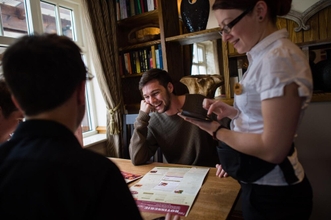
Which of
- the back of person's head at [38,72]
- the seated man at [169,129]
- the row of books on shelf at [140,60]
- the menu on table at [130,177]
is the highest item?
the row of books on shelf at [140,60]

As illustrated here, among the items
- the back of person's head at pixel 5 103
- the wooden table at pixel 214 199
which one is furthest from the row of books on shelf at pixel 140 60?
the back of person's head at pixel 5 103

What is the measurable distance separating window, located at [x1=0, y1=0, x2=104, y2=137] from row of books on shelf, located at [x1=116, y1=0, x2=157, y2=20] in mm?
464

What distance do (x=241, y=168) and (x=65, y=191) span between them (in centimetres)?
52

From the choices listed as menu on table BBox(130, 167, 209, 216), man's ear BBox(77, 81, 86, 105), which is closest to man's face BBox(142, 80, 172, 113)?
menu on table BBox(130, 167, 209, 216)

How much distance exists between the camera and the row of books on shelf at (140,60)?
2.36 m

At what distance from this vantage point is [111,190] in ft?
1.56

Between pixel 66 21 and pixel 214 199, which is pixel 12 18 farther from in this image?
pixel 214 199

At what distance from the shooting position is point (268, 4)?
0.68 metres

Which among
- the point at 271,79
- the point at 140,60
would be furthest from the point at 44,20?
the point at 271,79

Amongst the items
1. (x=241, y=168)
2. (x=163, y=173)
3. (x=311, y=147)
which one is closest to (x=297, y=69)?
(x=241, y=168)

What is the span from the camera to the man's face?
170 cm

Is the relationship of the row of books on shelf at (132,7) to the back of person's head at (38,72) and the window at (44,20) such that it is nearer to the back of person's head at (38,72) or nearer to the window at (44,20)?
the window at (44,20)

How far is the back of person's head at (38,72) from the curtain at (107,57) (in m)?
1.93

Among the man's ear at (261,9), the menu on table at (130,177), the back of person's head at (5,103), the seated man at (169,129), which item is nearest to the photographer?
the man's ear at (261,9)
